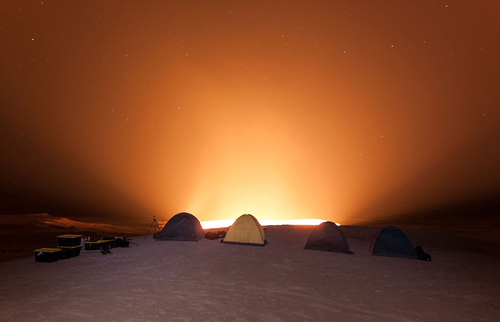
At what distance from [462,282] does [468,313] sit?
3.38 meters

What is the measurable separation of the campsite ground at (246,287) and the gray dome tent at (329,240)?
634 millimetres

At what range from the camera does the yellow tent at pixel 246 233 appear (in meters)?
15.7

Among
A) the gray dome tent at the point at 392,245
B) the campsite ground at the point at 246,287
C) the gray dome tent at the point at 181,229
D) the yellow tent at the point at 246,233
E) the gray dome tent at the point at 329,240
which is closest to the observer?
the campsite ground at the point at 246,287

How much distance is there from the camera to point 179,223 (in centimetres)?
1706

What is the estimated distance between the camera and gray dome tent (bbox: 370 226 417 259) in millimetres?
13102

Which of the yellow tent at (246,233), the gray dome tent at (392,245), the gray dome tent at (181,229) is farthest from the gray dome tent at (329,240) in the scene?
the gray dome tent at (181,229)

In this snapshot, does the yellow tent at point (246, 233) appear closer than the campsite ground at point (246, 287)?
No

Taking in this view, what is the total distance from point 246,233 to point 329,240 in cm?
430

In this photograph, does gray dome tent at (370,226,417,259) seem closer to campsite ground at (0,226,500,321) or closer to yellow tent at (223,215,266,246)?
campsite ground at (0,226,500,321)

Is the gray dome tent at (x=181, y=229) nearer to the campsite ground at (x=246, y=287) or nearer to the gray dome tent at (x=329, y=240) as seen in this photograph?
the campsite ground at (x=246, y=287)

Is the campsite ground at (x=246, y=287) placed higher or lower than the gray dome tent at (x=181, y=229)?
lower

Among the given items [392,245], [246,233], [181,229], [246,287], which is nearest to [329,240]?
[392,245]

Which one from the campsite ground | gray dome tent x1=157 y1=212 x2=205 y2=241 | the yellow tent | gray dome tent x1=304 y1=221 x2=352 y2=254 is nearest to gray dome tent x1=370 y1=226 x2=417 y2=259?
the campsite ground

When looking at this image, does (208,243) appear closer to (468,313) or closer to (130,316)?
(130,316)
